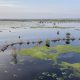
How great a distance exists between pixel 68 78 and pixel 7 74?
826 cm

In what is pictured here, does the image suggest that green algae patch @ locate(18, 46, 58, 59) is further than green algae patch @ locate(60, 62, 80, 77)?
Yes

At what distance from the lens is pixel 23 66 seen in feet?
119

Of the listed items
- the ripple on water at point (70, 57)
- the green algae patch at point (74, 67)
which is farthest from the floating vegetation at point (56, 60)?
the ripple on water at point (70, 57)

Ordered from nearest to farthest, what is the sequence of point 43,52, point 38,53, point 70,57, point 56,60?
point 56,60 < point 70,57 < point 38,53 < point 43,52

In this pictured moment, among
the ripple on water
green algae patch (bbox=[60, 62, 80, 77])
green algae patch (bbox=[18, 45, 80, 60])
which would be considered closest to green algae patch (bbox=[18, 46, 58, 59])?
green algae patch (bbox=[18, 45, 80, 60])

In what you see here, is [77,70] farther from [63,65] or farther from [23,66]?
[23,66]

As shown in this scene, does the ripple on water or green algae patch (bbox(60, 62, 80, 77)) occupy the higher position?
green algae patch (bbox(60, 62, 80, 77))

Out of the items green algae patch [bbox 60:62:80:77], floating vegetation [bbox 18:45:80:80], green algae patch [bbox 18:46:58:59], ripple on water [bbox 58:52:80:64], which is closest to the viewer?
floating vegetation [bbox 18:45:80:80]

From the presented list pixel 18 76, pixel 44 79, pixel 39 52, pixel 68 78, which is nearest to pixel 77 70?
pixel 68 78

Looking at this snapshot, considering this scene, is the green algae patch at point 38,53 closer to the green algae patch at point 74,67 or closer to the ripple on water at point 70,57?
the ripple on water at point 70,57

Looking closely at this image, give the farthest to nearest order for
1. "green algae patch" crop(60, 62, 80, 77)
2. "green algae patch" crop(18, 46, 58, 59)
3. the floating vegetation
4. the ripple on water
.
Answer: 1. "green algae patch" crop(18, 46, 58, 59)
2. the ripple on water
3. "green algae patch" crop(60, 62, 80, 77)
4. the floating vegetation

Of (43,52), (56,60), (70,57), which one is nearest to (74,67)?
(56,60)

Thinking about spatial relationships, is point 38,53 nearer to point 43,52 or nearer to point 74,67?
point 43,52

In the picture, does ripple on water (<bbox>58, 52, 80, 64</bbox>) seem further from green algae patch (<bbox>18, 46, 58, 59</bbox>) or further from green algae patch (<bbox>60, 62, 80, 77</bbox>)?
green algae patch (<bbox>60, 62, 80, 77</bbox>)
